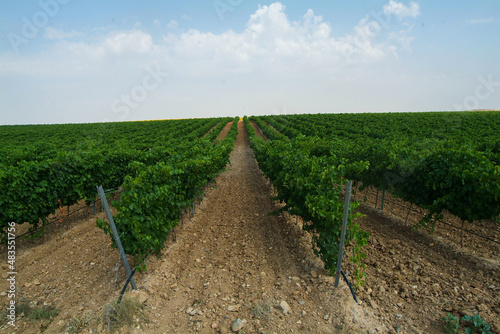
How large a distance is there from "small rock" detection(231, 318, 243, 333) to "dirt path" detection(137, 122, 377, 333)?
3.0 inches

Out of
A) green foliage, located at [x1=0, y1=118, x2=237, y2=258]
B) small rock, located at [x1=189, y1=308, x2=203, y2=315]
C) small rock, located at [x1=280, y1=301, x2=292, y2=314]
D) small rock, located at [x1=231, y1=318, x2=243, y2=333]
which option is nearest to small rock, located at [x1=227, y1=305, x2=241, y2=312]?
small rock, located at [x1=231, y1=318, x2=243, y2=333]

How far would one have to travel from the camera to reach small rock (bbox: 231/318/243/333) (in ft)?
13.8

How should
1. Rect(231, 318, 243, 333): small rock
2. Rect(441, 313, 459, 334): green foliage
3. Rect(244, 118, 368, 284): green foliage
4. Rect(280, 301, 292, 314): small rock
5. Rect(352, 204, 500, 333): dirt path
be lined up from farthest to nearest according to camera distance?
Rect(244, 118, 368, 284): green foliage
Rect(280, 301, 292, 314): small rock
Rect(352, 204, 500, 333): dirt path
Rect(231, 318, 243, 333): small rock
Rect(441, 313, 459, 334): green foliage

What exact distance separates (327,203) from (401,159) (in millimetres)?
4243

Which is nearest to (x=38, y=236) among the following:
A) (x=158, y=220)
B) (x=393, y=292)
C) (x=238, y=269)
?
(x=158, y=220)

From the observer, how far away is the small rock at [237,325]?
419cm

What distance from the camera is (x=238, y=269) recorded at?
5840 millimetres

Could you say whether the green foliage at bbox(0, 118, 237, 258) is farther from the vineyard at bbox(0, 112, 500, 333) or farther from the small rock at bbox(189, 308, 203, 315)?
the small rock at bbox(189, 308, 203, 315)

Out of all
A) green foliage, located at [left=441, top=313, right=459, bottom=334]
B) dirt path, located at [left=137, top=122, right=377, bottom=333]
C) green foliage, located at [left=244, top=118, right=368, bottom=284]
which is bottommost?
dirt path, located at [left=137, top=122, right=377, bottom=333]

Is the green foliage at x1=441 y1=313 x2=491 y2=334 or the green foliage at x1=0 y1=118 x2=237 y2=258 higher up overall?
the green foliage at x1=0 y1=118 x2=237 y2=258

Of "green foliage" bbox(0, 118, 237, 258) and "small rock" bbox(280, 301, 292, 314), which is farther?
"green foliage" bbox(0, 118, 237, 258)

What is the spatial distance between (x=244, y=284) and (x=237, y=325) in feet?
3.55

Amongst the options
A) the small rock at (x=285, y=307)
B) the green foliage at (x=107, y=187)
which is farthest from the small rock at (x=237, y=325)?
the green foliage at (x=107, y=187)

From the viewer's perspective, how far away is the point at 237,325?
13.9ft
